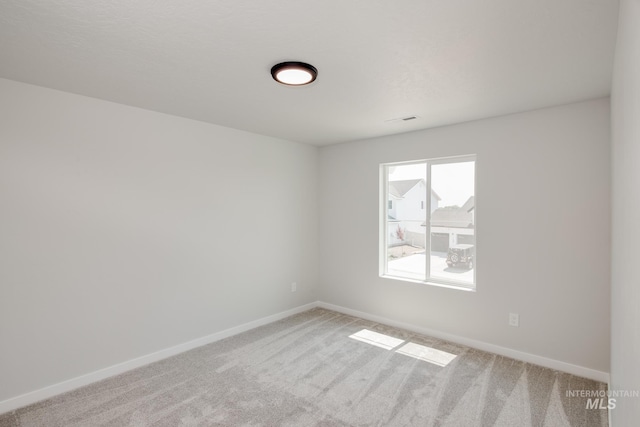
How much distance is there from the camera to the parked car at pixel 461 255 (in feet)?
12.1

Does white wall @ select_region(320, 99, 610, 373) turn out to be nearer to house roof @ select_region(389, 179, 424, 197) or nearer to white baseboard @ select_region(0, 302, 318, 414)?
house roof @ select_region(389, 179, 424, 197)

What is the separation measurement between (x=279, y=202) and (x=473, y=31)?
3191 millimetres

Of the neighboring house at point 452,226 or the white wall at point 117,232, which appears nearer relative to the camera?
the white wall at point 117,232

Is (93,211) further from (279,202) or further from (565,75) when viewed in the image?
(565,75)

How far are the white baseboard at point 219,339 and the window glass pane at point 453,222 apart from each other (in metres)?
0.68

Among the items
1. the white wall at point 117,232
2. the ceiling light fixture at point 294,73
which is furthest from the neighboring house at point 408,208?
the ceiling light fixture at point 294,73

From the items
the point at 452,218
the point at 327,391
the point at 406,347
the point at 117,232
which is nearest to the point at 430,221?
the point at 452,218

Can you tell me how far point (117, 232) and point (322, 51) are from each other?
2467mm

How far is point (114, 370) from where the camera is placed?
294 cm


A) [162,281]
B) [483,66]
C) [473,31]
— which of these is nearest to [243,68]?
[473,31]

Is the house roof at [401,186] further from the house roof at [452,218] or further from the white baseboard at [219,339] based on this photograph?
the white baseboard at [219,339]

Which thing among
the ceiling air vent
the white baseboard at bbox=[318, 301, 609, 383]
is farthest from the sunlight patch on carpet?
the ceiling air vent

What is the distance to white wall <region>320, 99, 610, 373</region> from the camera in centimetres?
284

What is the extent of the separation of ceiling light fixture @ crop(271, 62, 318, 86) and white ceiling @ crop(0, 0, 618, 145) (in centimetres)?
7
